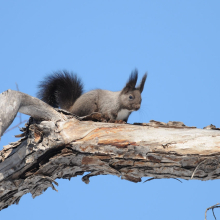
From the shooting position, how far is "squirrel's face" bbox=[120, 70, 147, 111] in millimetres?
3840

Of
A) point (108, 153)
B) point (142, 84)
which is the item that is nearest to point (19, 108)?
point (108, 153)

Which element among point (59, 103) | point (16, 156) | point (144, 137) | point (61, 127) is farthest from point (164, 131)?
point (59, 103)

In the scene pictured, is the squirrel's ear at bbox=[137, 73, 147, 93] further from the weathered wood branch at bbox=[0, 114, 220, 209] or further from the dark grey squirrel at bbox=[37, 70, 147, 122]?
the weathered wood branch at bbox=[0, 114, 220, 209]

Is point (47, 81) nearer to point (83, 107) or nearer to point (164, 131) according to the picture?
point (83, 107)

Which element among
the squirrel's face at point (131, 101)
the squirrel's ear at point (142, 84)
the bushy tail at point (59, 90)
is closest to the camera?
the bushy tail at point (59, 90)

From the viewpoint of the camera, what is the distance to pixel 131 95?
12.7 ft

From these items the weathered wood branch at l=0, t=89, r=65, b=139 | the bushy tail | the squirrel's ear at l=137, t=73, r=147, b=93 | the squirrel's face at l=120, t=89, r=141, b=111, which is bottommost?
the weathered wood branch at l=0, t=89, r=65, b=139

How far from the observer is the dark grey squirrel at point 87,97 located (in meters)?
3.56

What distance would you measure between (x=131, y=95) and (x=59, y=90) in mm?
891

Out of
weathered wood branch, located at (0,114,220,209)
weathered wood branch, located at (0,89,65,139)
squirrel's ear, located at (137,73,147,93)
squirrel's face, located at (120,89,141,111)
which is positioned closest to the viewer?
weathered wood branch, located at (0,89,65,139)

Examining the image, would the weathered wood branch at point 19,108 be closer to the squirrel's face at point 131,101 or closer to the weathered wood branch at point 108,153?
the weathered wood branch at point 108,153

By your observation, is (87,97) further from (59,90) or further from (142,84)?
(142,84)

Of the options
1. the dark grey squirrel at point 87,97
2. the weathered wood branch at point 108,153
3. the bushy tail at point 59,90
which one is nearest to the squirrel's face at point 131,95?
the dark grey squirrel at point 87,97

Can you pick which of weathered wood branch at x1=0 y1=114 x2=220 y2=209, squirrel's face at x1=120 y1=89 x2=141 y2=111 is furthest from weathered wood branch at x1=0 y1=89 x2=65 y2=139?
squirrel's face at x1=120 y1=89 x2=141 y2=111
